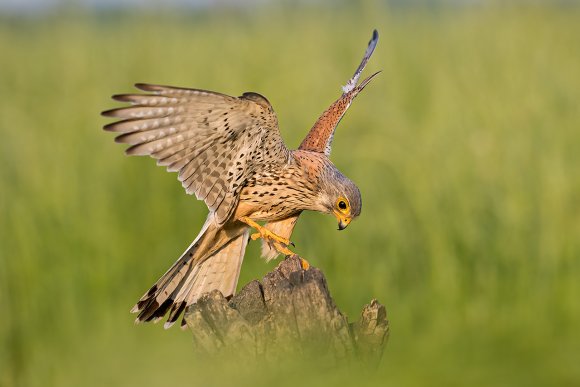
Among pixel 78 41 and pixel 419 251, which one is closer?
pixel 419 251

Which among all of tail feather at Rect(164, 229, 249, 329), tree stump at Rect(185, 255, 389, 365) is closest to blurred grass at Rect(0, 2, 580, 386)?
tail feather at Rect(164, 229, 249, 329)

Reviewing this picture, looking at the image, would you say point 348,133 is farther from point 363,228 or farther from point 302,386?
point 302,386

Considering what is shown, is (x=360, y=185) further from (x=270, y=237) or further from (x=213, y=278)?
(x=213, y=278)

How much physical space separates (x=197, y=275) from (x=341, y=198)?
2.63 feet

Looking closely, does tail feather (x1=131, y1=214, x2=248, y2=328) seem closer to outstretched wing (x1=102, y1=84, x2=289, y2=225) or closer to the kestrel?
the kestrel

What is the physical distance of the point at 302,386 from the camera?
3.27 feet

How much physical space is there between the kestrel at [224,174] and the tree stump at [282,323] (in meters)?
0.70

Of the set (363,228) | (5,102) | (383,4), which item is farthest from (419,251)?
(5,102)

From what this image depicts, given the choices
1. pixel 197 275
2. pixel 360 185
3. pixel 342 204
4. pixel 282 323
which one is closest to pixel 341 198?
pixel 342 204

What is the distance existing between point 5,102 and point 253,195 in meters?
3.93

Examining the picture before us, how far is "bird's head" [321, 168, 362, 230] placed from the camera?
440cm

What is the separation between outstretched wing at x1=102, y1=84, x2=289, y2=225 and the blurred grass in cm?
181

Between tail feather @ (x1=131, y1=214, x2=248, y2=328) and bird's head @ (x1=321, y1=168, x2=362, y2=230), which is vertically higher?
bird's head @ (x1=321, y1=168, x2=362, y2=230)

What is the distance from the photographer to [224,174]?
13.3 feet
